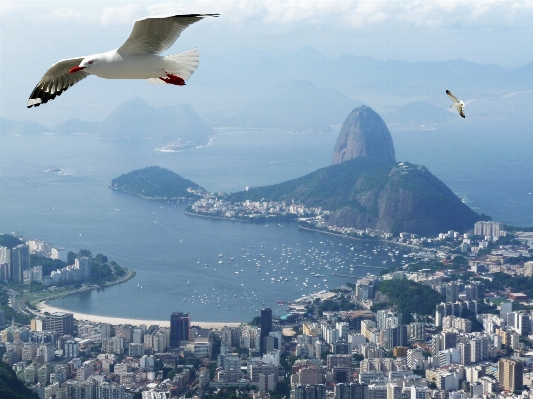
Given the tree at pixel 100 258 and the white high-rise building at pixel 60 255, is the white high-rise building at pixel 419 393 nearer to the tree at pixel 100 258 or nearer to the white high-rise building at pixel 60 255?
the tree at pixel 100 258

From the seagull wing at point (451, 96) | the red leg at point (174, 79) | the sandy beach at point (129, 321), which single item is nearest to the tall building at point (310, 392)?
the sandy beach at point (129, 321)

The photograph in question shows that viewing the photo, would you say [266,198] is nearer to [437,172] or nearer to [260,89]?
[437,172]

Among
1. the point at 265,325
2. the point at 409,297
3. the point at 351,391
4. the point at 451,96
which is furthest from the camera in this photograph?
the point at 409,297

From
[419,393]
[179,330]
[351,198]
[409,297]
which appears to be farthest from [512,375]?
[351,198]

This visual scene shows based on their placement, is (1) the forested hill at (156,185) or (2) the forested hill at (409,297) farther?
(1) the forested hill at (156,185)

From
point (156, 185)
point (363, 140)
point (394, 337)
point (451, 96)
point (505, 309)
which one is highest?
point (363, 140)

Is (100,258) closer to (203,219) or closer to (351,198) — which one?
(203,219)

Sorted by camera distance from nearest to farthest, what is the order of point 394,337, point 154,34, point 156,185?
point 154,34
point 394,337
point 156,185
